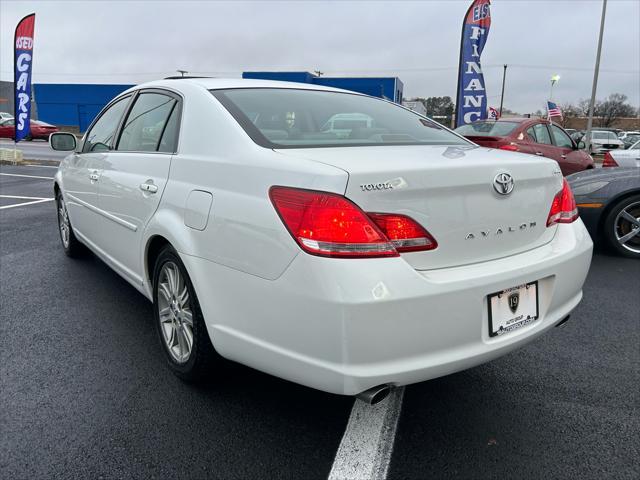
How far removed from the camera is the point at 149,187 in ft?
8.46

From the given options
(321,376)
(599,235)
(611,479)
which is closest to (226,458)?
(321,376)

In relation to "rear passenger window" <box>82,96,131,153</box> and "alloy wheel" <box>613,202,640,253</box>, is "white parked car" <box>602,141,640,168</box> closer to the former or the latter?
"alloy wheel" <box>613,202,640,253</box>

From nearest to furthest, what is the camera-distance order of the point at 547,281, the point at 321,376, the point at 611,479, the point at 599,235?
the point at 321,376, the point at 611,479, the point at 547,281, the point at 599,235

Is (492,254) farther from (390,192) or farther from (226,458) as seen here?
(226,458)

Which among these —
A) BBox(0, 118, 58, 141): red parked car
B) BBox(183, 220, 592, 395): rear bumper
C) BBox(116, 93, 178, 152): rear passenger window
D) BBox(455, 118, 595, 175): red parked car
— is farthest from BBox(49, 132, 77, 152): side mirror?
BBox(0, 118, 58, 141): red parked car

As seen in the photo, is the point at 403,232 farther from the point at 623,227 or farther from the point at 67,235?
the point at 623,227

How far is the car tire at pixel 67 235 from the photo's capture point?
452cm

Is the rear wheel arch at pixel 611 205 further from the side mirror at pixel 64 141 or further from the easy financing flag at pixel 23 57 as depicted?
the easy financing flag at pixel 23 57

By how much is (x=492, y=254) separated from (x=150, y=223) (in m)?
1.66

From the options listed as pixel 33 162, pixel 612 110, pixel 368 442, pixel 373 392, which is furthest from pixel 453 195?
pixel 612 110

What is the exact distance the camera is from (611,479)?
1.82 metres

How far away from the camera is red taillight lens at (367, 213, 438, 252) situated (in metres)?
1.69

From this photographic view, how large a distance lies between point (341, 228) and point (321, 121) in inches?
40.3

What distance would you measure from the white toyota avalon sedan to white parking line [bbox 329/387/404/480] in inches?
14.6
